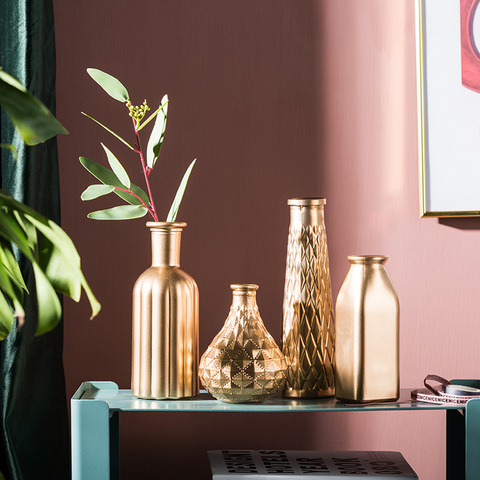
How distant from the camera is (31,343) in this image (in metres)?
1.18

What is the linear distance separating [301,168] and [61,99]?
20.8 inches

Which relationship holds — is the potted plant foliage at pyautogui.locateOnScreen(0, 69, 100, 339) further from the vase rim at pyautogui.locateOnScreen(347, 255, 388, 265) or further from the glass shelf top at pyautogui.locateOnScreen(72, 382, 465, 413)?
the vase rim at pyautogui.locateOnScreen(347, 255, 388, 265)

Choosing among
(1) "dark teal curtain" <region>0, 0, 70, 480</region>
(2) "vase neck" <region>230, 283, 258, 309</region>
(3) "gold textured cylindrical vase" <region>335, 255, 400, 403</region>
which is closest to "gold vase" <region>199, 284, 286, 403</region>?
(2) "vase neck" <region>230, 283, 258, 309</region>

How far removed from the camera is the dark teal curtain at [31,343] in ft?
3.81

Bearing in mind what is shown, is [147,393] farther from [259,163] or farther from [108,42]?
[108,42]

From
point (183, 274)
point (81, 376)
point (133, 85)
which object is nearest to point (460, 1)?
point (133, 85)

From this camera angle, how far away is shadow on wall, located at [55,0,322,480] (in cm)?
136

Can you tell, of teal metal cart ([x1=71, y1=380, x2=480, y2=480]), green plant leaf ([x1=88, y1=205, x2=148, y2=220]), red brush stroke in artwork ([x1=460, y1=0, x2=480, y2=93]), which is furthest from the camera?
red brush stroke in artwork ([x1=460, y1=0, x2=480, y2=93])

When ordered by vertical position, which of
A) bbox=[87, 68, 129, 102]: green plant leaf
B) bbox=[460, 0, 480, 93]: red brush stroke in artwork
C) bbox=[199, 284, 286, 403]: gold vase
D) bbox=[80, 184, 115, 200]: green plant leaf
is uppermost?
bbox=[460, 0, 480, 93]: red brush stroke in artwork

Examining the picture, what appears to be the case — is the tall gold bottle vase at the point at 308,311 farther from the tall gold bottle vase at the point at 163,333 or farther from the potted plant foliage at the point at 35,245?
the potted plant foliage at the point at 35,245

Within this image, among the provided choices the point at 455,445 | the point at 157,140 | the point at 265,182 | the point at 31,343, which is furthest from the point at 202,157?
the point at 455,445

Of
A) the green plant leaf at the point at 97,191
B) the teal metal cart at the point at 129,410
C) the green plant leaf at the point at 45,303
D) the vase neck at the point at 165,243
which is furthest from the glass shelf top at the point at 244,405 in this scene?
the green plant leaf at the point at 45,303

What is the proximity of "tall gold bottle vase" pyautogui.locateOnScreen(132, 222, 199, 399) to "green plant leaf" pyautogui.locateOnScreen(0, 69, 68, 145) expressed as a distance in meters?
0.49

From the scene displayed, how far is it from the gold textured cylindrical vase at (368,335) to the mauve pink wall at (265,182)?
1.05 feet
